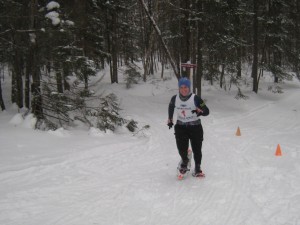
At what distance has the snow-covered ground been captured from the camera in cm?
488

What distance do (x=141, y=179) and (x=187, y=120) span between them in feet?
5.33

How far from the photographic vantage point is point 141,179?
6672 mm

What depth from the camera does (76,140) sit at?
9.77 metres

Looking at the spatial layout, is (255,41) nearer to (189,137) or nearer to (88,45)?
(88,45)

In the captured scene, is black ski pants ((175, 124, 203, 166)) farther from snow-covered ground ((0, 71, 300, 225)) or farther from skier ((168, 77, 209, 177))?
snow-covered ground ((0, 71, 300, 225))

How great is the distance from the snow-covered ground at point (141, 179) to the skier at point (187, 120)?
19.3 inches

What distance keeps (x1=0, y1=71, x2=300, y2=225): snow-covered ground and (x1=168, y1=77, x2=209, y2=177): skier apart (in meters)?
0.49

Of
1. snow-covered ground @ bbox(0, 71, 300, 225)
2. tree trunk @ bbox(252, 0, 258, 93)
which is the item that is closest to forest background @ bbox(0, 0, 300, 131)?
tree trunk @ bbox(252, 0, 258, 93)

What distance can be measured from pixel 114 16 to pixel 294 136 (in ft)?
57.6

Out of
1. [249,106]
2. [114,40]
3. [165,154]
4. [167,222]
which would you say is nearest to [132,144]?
[165,154]

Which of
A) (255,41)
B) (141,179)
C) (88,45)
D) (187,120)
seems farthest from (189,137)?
(255,41)

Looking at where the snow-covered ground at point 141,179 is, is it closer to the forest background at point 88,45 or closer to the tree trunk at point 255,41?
the forest background at point 88,45

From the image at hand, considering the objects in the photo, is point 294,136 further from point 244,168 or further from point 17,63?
point 17,63

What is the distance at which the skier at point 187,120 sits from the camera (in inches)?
249
